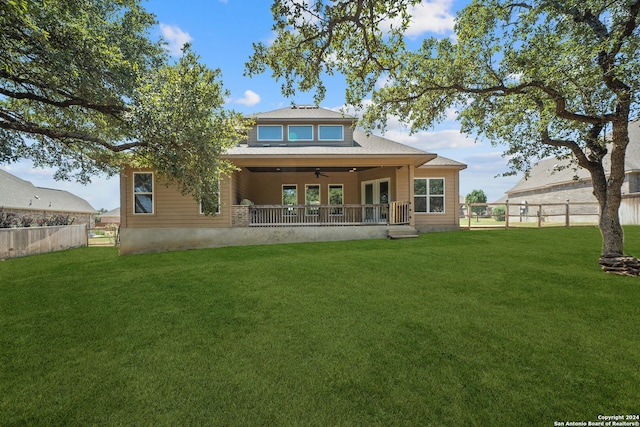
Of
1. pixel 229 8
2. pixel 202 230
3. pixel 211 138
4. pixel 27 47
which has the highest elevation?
pixel 229 8

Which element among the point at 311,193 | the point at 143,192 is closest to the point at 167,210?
the point at 143,192

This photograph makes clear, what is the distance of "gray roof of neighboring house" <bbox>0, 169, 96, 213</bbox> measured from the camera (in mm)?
21391

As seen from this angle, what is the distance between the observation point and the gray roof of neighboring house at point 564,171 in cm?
1803

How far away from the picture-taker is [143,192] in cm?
1175

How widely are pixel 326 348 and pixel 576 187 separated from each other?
88.6ft

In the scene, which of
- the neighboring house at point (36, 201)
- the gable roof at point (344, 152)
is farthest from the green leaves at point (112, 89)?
the neighboring house at point (36, 201)

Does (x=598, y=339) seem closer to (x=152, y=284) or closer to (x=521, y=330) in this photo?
(x=521, y=330)

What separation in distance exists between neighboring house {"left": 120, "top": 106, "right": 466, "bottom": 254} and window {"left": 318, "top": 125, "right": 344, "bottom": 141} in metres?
0.05

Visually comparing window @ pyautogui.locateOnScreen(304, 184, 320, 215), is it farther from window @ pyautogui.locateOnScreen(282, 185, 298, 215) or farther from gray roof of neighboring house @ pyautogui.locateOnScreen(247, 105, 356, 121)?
gray roof of neighboring house @ pyautogui.locateOnScreen(247, 105, 356, 121)

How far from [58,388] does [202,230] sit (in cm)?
913

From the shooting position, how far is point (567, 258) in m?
7.46

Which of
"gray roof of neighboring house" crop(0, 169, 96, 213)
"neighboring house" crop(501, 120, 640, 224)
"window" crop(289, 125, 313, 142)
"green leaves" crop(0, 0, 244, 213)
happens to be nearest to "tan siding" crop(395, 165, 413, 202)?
"window" crop(289, 125, 313, 142)

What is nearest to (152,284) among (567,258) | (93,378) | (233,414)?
(93,378)

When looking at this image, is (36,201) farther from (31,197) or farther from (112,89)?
(112,89)
